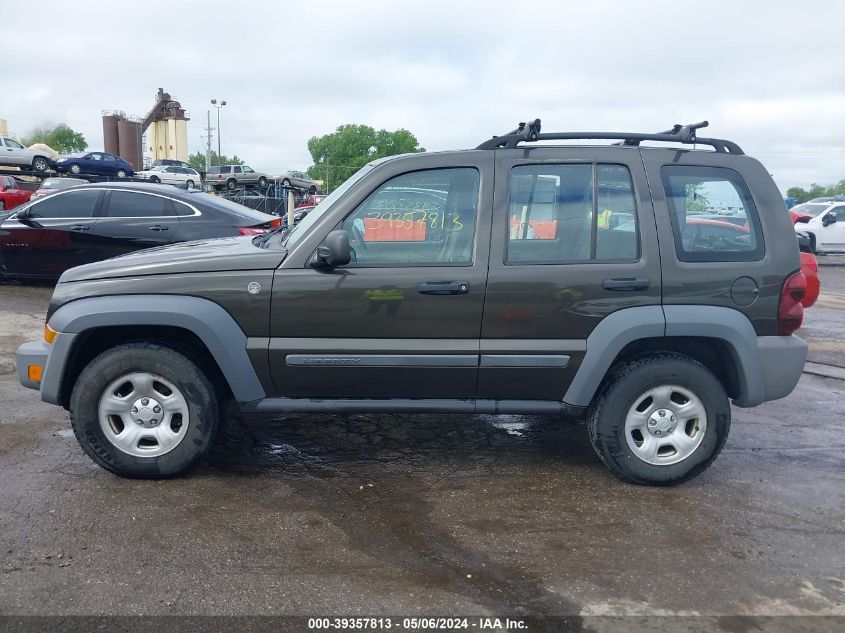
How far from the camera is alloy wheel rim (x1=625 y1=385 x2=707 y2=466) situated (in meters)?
4.27

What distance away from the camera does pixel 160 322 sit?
405 cm

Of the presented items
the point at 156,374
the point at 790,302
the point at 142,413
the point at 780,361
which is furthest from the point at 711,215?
the point at 142,413

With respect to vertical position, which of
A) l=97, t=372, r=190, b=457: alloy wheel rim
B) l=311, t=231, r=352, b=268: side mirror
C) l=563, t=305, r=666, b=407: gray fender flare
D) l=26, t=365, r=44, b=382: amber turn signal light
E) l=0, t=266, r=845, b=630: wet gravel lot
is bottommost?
l=0, t=266, r=845, b=630: wet gravel lot

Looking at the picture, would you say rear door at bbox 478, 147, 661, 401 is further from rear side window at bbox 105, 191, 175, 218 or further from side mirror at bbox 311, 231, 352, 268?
rear side window at bbox 105, 191, 175, 218

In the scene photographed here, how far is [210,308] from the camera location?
4.07 metres

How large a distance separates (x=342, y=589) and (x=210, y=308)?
67.0 inches

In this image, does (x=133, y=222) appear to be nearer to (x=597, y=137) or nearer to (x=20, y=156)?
(x=597, y=137)

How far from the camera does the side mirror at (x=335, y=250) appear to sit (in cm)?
394

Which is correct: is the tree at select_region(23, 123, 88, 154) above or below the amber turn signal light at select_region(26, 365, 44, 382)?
above

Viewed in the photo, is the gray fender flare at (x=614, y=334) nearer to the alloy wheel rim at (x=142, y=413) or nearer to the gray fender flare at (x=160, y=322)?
the gray fender flare at (x=160, y=322)

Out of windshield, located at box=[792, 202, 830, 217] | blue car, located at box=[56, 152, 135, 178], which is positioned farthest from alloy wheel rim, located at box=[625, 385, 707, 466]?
blue car, located at box=[56, 152, 135, 178]

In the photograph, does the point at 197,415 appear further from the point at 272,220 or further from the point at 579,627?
the point at 272,220

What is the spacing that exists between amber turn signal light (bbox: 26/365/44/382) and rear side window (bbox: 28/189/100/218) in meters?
6.51

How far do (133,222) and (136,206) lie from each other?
0.72 ft
